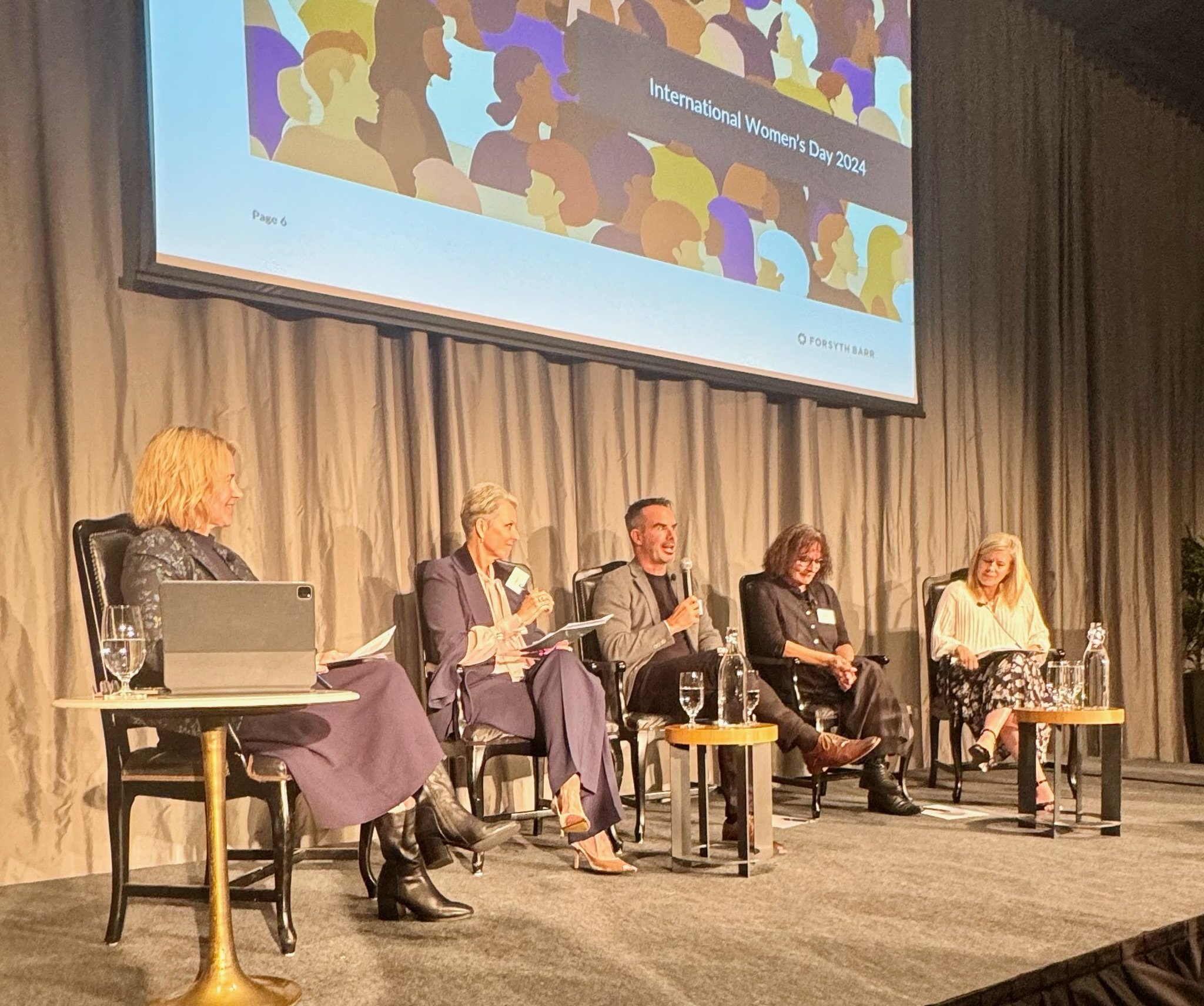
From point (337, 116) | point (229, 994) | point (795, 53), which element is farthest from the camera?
point (795, 53)

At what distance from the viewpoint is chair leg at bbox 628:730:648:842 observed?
3629mm

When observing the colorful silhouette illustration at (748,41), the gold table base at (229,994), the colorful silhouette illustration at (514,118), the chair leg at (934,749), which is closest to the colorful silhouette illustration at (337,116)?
the colorful silhouette illustration at (514,118)

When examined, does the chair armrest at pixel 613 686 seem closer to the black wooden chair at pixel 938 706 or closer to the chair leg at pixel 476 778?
the chair leg at pixel 476 778

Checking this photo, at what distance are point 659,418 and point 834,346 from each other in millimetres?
889

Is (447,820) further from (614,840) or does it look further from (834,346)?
(834,346)

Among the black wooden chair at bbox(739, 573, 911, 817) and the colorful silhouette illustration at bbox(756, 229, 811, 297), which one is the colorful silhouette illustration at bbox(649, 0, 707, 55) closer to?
the colorful silhouette illustration at bbox(756, 229, 811, 297)

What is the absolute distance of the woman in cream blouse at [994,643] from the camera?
14.1 ft

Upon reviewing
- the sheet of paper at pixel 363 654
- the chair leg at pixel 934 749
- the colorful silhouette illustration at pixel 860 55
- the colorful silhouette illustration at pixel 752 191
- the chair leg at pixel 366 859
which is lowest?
the chair leg at pixel 934 749

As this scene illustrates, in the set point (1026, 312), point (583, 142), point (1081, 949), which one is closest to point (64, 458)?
point (583, 142)

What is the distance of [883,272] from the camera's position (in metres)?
5.45

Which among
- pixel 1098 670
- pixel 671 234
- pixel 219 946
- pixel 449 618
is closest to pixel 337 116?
pixel 671 234

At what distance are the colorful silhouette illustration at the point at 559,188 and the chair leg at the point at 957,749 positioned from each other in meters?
2.21

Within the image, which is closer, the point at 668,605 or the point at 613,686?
the point at 613,686

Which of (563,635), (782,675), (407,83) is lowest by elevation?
(782,675)
